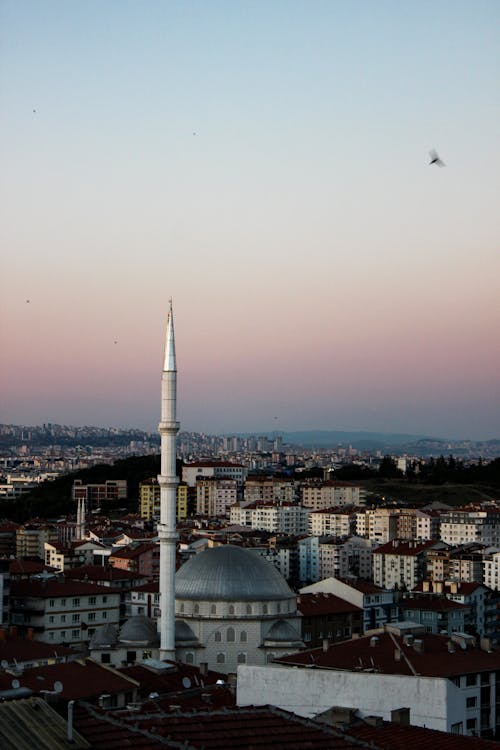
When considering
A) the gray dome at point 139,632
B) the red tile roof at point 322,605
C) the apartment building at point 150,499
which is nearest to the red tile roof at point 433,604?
the red tile roof at point 322,605

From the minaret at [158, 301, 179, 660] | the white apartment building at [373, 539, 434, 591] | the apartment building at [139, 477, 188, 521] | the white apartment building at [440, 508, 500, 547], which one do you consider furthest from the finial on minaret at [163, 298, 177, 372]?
the apartment building at [139, 477, 188, 521]

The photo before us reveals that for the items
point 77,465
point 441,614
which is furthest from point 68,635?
point 77,465

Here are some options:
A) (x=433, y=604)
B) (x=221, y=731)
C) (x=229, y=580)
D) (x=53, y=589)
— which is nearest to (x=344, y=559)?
(x=433, y=604)

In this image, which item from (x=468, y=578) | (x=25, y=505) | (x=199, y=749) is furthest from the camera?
(x=25, y=505)

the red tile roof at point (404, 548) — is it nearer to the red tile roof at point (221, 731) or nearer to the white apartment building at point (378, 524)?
the white apartment building at point (378, 524)

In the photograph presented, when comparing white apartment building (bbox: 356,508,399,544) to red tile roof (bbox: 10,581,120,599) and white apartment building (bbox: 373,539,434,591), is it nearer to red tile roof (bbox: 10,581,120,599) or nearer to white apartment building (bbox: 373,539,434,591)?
white apartment building (bbox: 373,539,434,591)

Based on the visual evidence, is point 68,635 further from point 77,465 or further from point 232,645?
point 77,465
